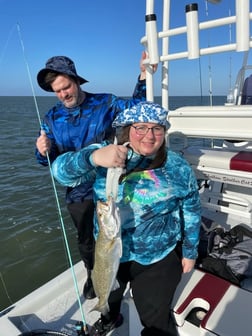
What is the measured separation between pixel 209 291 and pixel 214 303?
133mm

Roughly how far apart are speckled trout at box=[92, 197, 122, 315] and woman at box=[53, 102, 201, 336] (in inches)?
10.6

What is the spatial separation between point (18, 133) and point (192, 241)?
19269 mm

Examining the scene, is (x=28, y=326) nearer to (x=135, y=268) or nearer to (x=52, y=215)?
(x=135, y=268)

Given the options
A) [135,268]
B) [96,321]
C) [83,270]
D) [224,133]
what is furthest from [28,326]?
[224,133]

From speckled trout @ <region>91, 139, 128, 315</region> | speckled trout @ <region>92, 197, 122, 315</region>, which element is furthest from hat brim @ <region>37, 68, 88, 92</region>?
speckled trout @ <region>92, 197, 122, 315</region>

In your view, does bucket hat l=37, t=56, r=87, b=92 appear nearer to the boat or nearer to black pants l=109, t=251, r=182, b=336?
the boat

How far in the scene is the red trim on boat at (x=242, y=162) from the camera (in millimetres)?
2846

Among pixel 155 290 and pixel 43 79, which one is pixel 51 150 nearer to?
pixel 43 79

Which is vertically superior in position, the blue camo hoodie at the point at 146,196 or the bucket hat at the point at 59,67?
the bucket hat at the point at 59,67

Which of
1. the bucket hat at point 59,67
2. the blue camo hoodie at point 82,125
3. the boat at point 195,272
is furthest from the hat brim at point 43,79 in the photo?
the boat at point 195,272

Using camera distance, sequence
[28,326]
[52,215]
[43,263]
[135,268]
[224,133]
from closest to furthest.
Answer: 1. [135,268]
2. [224,133]
3. [28,326]
4. [43,263]
5. [52,215]

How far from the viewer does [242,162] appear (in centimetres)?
289

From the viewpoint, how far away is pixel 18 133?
2005 cm

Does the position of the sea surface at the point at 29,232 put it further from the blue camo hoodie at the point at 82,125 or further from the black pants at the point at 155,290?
the black pants at the point at 155,290
